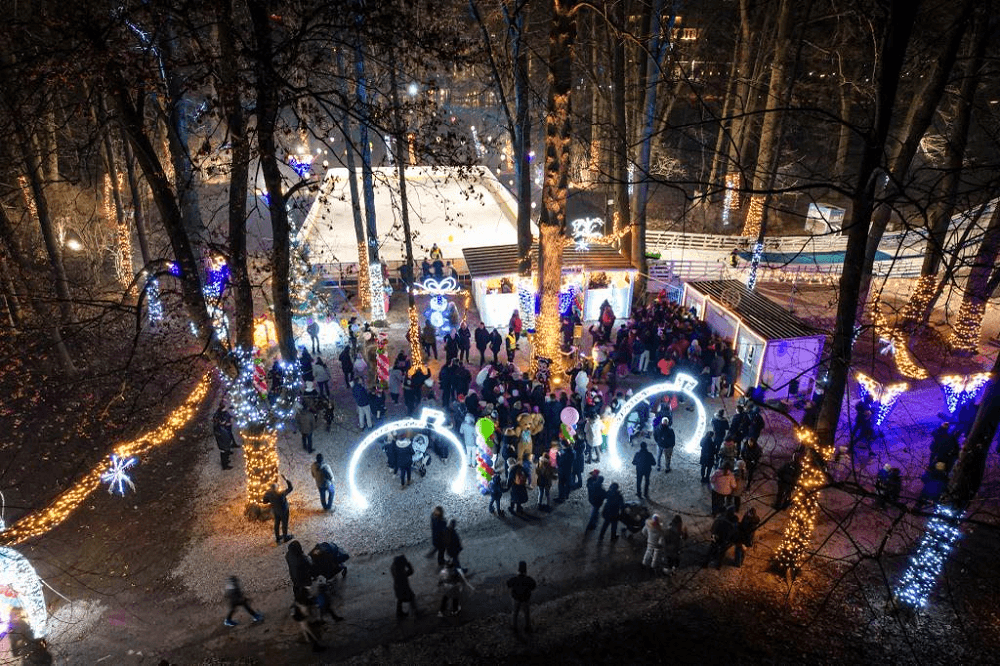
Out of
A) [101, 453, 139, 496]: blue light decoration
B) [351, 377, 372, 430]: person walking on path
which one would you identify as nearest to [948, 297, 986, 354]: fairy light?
[351, 377, 372, 430]: person walking on path

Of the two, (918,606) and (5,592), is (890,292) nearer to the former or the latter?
(918,606)

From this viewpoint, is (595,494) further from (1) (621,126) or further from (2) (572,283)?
(1) (621,126)

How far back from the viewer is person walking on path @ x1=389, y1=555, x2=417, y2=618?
816 cm

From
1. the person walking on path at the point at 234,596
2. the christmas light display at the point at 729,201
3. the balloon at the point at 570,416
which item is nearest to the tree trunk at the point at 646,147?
the balloon at the point at 570,416

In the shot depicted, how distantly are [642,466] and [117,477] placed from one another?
32.8 ft

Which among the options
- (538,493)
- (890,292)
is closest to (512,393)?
(538,493)

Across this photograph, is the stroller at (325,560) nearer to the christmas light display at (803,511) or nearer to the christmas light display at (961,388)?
the christmas light display at (803,511)

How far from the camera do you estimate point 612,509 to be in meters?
9.72

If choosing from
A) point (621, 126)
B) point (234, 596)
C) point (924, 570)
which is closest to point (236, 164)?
point (234, 596)

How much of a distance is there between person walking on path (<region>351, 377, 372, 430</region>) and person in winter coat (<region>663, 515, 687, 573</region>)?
7.11m

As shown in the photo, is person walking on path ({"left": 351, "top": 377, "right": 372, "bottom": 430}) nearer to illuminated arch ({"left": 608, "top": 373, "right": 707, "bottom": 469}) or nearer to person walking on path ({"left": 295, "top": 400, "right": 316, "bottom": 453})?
person walking on path ({"left": 295, "top": 400, "right": 316, "bottom": 453})

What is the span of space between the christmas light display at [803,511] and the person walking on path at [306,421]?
29.6 feet

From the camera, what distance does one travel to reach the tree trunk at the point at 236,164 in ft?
25.5

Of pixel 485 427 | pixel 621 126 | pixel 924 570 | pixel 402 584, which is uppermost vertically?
pixel 621 126
